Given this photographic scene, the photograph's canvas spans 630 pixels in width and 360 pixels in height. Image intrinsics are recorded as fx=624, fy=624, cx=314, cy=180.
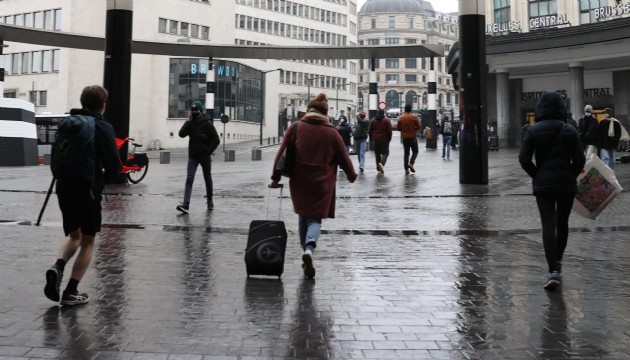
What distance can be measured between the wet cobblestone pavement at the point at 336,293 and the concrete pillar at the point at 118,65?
18.8 feet

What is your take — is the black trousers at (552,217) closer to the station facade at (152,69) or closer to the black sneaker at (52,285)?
the black sneaker at (52,285)

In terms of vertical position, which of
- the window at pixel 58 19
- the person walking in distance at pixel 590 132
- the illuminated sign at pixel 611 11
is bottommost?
the person walking in distance at pixel 590 132

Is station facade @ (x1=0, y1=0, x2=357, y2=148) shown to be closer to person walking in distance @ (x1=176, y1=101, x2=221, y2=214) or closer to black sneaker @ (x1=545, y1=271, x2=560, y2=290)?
person walking in distance @ (x1=176, y1=101, x2=221, y2=214)

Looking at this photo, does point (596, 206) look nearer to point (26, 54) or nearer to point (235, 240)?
point (235, 240)

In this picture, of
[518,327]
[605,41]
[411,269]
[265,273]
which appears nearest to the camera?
[518,327]

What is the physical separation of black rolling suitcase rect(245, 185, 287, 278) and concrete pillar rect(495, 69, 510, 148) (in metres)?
36.5

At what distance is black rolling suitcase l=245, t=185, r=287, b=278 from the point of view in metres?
5.98

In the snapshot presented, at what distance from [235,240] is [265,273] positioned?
238cm

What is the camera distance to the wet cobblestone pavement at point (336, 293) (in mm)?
4035

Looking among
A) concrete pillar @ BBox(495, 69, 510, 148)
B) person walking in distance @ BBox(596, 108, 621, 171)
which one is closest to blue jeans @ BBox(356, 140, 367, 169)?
person walking in distance @ BBox(596, 108, 621, 171)

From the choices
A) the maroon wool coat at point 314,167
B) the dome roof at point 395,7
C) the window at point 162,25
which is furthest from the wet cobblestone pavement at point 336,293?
the dome roof at point 395,7

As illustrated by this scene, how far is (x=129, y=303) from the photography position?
199 inches

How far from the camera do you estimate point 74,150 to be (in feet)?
16.1

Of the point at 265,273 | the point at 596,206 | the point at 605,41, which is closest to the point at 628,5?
the point at 605,41
